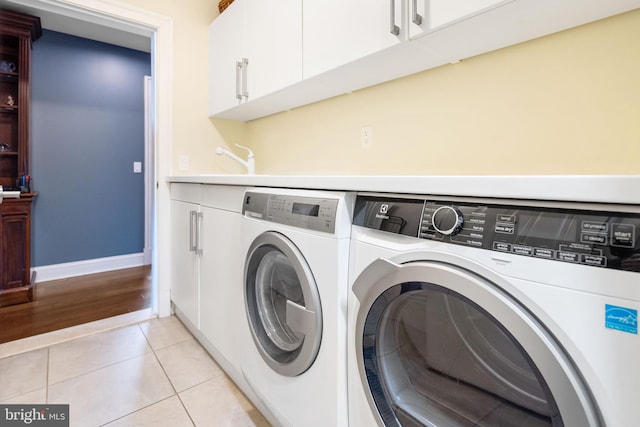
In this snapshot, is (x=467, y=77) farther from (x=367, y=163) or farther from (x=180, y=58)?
(x=180, y=58)

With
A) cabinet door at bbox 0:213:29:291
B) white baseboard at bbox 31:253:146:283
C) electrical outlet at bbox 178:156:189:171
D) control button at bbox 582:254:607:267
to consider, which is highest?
electrical outlet at bbox 178:156:189:171

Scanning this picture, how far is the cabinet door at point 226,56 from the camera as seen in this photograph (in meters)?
1.89

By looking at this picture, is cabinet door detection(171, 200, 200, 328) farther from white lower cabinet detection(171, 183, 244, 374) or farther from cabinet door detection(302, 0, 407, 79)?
cabinet door detection(302, 0, 407, 79)

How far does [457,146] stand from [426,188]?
0.71 m

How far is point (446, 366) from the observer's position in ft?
2.12

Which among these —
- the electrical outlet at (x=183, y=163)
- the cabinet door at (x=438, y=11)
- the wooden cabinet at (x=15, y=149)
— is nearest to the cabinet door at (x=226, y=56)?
the electrical outlet at (x=183, y=163)

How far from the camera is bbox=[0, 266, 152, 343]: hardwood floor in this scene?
1987 mm

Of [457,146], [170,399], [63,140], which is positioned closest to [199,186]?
[170,399]

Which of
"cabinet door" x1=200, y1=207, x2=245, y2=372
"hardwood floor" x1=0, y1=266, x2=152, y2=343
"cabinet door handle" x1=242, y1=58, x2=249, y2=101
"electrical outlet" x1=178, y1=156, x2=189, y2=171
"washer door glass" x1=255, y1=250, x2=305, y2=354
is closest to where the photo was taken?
"washer door glass" x1=255, y1=250, x2=305, y2=354

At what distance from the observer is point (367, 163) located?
5.15 feet

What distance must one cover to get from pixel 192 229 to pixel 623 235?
1.72 metres

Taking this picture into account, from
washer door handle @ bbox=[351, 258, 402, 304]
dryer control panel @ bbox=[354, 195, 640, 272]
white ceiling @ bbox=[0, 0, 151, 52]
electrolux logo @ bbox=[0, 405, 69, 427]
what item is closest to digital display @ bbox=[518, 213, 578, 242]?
dryer control panel @ bbox=[354, 195, 640, 272]

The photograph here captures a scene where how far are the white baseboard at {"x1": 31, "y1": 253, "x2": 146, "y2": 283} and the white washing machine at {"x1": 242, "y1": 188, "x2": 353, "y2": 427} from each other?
107 inches

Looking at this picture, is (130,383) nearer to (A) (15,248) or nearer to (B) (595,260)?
(B) (595,260)
